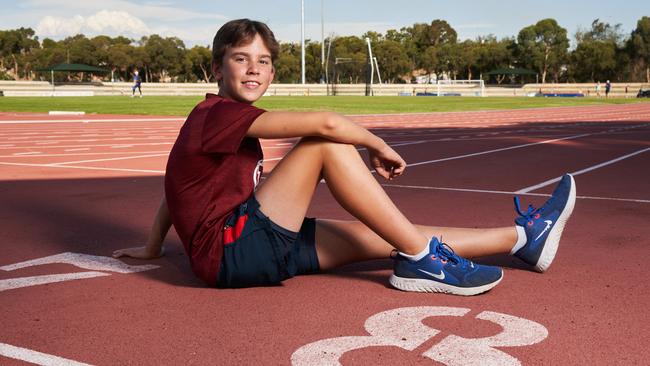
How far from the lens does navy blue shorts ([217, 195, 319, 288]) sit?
341cm

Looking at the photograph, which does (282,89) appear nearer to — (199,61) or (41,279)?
(199,61)

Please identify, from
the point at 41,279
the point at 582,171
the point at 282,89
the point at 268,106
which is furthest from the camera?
the point at 282,89

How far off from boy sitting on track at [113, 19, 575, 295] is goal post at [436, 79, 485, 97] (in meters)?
67.0

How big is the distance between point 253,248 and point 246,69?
0.82 metres

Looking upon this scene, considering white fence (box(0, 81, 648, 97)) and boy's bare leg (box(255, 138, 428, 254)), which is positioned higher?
boy's bare leg (box(255, 138, 428, 254))

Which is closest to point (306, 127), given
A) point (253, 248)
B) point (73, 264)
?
point (253, 248)

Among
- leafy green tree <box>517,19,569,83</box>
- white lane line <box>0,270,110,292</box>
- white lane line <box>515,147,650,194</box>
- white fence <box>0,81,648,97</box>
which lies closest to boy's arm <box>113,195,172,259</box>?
white lane line <box>0,270,110,292</box>

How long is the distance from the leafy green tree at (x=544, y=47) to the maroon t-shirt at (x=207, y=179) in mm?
93886

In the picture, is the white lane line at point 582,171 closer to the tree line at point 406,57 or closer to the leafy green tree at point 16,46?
the tree line at point 406,57

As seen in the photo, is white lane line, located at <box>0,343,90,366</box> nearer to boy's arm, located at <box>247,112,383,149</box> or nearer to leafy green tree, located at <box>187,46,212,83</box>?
boy's arm, located at <box>247,112,383,149</box>

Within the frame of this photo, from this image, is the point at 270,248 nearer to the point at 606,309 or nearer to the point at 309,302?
the point at 309,302

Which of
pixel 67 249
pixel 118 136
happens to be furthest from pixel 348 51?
pixel 67 249

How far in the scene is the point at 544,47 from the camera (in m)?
95.2

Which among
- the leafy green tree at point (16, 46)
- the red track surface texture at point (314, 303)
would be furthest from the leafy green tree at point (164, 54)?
the red track surface texture at point (314, 303)
